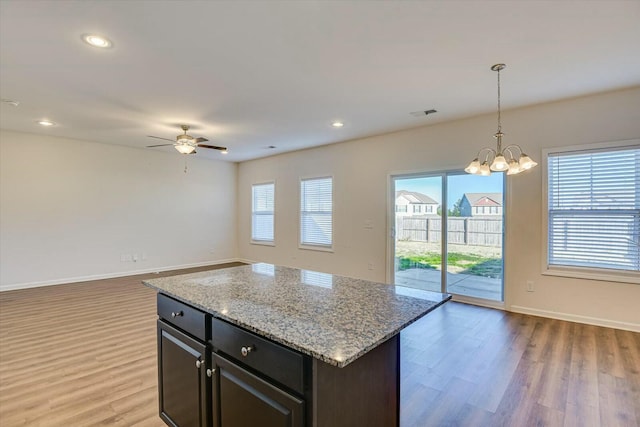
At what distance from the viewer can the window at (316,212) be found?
6430 mm

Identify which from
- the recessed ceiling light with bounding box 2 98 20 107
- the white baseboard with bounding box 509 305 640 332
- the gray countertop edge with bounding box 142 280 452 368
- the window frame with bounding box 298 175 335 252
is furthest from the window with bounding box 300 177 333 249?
the gray countertop edge with bounding box 142 280 452 368

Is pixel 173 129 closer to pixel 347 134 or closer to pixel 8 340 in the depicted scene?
pixel 347 134

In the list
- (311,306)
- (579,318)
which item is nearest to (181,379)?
(311,306)

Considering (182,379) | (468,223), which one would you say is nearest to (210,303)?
(182,379)

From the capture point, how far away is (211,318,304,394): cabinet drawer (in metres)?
1.11

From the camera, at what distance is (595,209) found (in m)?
3.75

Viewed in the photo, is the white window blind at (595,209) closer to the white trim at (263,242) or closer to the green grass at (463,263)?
the green grass at (463,263)

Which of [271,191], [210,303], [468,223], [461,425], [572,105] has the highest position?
[572,105]

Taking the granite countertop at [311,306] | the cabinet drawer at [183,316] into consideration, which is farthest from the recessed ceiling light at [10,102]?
the cabinet drawer at [183,316]

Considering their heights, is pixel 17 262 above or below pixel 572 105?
below

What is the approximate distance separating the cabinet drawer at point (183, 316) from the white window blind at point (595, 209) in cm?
430

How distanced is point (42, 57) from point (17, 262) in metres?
4.47

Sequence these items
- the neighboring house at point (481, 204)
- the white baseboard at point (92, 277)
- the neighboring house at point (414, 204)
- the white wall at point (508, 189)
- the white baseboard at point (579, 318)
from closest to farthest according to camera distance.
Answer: the white baseboard at point (579, 318)
the white wall at point (508, 189)
the neighboring house at point (481, 204)
the neighboring house at point (414, 204)
the white baseboard at point (92, 277)

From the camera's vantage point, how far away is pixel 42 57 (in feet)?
9.04
